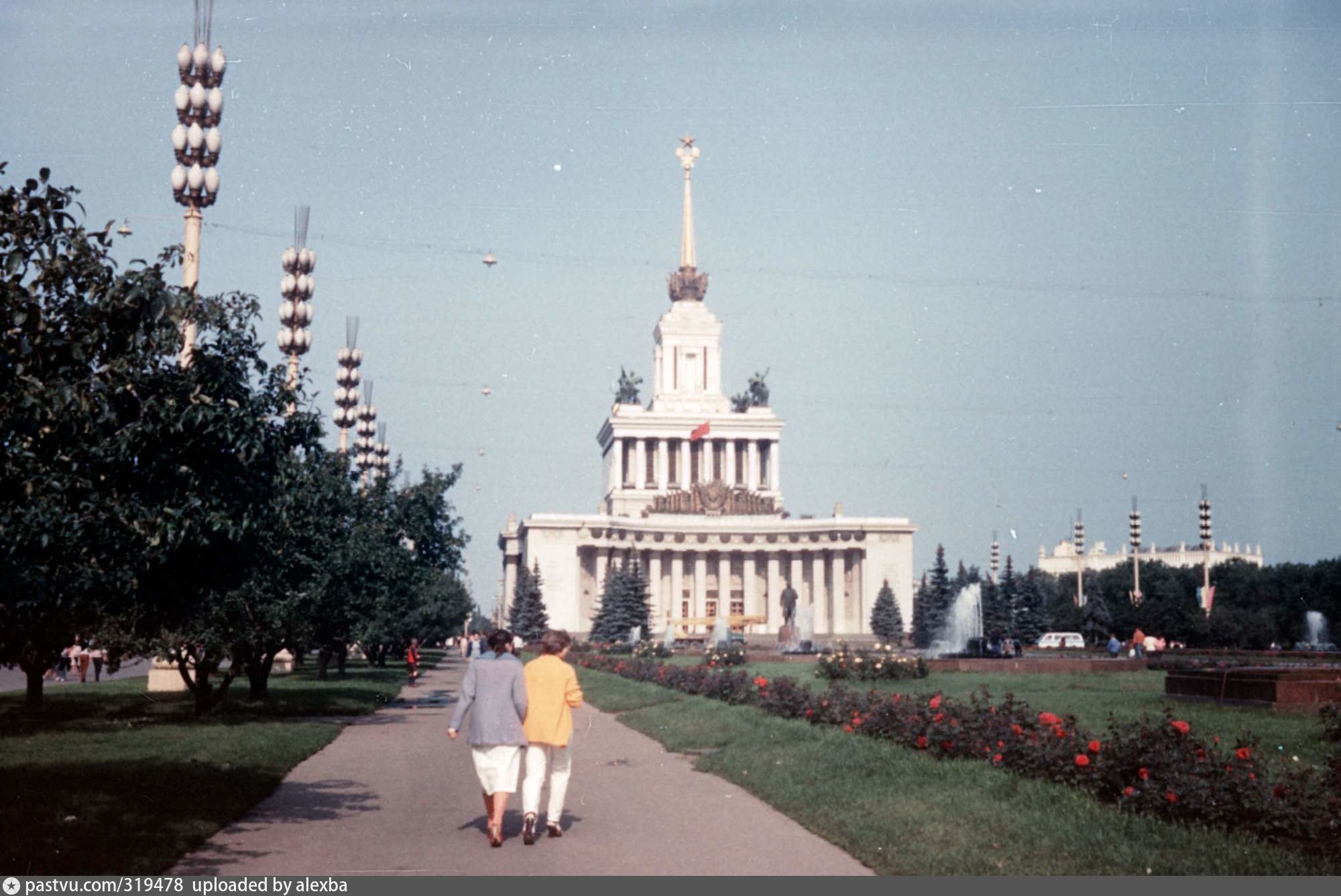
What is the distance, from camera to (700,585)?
14288 cm

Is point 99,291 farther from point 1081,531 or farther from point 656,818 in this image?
point 1081,531

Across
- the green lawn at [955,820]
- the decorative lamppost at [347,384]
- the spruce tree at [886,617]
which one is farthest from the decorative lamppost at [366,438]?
the spruce tree at [886,617]

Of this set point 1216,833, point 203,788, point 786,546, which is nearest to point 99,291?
point 203,788

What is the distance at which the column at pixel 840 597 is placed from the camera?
139m

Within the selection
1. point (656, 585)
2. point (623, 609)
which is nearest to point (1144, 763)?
point (623, 609)

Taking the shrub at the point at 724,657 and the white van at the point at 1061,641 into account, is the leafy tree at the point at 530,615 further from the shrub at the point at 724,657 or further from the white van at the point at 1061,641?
the shrub at the point at 724,657

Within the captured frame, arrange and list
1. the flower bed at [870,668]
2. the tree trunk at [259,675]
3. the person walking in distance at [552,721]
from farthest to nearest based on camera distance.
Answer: the flower bed at [870,668] < the tree trunk at [259,675] < the person walking in distance at [552,721]

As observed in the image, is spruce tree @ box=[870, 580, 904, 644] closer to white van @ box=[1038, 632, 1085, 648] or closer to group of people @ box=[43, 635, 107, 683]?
white van @ box=[1038, 632, 1085, 648]

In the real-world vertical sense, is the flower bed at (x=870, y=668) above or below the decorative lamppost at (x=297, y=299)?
below

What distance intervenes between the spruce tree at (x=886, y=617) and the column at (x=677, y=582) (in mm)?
24113

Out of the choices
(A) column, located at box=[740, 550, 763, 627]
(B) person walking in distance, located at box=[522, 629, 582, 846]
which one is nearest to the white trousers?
(B) person walking in distance, located at box=[522, 629, 582, 846]

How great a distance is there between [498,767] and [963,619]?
260ft

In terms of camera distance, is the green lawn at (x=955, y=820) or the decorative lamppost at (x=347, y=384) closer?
the green lawn at (x=955, y=820)

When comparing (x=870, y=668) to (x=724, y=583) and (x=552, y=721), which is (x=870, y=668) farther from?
(x=724, y=583)
